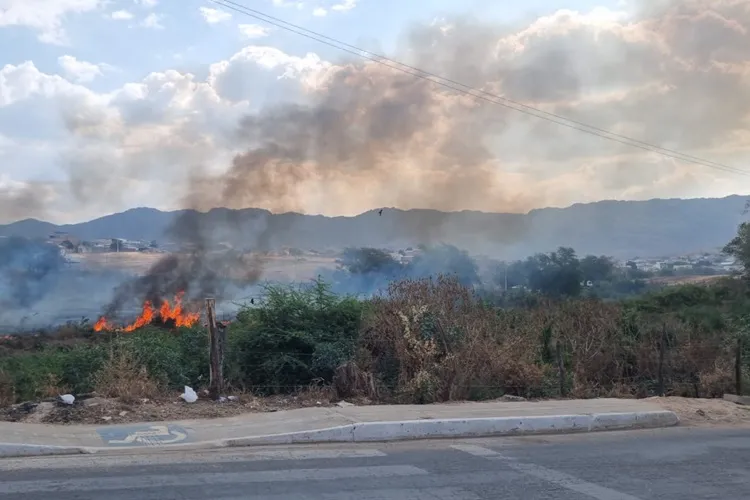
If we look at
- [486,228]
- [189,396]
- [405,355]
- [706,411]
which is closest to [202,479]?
[189,396]

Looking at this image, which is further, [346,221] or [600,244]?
[600,244]

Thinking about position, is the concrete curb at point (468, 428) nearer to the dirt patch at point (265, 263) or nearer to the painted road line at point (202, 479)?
the painted road line at point (202, 479)

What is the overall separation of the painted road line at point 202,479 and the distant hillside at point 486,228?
31.9m

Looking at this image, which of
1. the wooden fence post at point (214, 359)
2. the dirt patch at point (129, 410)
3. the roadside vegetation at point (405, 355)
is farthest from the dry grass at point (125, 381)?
the wooden fence post at point (214, 359)

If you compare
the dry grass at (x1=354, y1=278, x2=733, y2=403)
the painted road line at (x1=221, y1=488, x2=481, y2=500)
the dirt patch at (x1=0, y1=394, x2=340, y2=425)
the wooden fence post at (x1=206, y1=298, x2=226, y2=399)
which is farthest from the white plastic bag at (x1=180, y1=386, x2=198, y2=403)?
the painted road line at (x1=221, y1=488, x2=481, y2=500)

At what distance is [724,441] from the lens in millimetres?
9469

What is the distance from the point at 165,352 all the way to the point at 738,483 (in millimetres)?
8057

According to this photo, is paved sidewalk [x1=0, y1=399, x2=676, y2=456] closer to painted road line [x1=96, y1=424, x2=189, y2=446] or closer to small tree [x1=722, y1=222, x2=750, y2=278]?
painted road line [x1=96, y1=424, x2=189, y2=446]

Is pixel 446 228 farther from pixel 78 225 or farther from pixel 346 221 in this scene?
pixel 78 225

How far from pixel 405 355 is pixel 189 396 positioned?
3513 millimetres

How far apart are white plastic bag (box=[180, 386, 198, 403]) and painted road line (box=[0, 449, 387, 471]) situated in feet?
7.76

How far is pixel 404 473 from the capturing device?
7.17m

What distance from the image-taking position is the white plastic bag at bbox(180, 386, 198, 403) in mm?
10367

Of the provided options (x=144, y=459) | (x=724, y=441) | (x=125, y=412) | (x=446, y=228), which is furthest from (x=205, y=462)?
(x=446, y=228)
